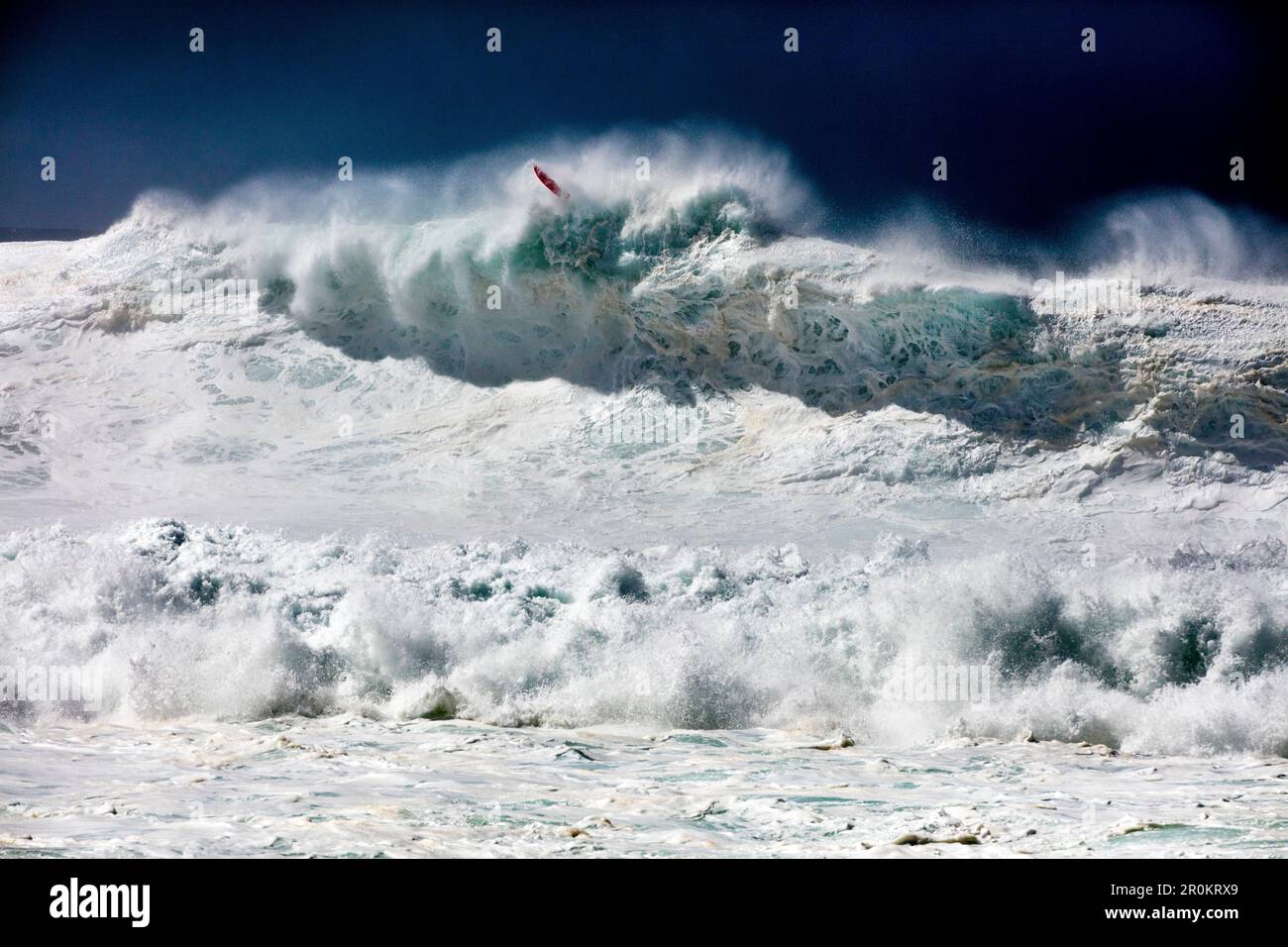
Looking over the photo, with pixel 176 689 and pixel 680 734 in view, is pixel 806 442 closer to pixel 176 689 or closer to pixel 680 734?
pixel 680 734

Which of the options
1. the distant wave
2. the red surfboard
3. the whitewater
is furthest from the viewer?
the red surfboard

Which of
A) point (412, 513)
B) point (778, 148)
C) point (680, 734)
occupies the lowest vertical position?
point (680, 734)

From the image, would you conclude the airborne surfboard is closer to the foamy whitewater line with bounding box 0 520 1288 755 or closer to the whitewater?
the whitewater

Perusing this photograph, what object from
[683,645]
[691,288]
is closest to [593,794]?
[683,645]

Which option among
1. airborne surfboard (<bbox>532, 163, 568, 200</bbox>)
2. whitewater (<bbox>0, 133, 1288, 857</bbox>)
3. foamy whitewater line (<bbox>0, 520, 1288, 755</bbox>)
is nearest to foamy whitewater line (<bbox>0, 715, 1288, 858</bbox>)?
whitewater (<bbox>0, 133, 1288, 857</bbox>)

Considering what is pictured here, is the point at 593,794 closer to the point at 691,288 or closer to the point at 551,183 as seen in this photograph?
the point at 691,288
